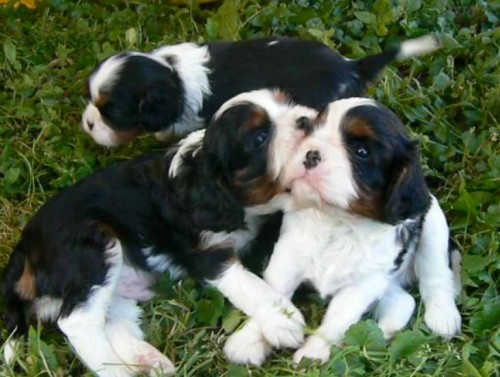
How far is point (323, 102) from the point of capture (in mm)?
4160

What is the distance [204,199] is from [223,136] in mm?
246

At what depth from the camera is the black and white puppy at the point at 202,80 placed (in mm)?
4285

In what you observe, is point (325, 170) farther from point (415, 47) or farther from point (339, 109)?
point (415, 47)

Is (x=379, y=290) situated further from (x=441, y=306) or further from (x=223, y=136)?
(x=223, y=136)

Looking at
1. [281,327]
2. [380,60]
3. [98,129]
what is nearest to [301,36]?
[380,60]

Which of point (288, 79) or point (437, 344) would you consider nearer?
point (437, 344)

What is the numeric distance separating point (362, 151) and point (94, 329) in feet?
3.83

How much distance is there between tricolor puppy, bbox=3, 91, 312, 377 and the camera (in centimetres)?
334

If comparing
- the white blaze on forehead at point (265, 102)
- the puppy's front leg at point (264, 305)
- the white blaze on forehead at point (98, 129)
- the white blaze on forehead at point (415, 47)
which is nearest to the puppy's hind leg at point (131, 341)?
the puppy's front leg at point (264, 305)

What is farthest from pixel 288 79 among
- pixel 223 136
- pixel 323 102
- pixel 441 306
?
pixel 441 306

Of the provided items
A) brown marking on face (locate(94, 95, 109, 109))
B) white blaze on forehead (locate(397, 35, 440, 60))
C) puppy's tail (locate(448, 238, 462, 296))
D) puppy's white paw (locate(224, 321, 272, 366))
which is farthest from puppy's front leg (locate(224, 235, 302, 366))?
white blaze on forehead (locate(397, 35, 440, 60))

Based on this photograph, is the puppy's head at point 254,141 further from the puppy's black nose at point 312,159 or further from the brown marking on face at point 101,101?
the brown marking on face at point 101,101

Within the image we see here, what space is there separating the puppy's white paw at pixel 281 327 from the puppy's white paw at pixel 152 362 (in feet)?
1.18

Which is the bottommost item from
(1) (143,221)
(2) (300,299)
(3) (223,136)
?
(2) (300,299)
